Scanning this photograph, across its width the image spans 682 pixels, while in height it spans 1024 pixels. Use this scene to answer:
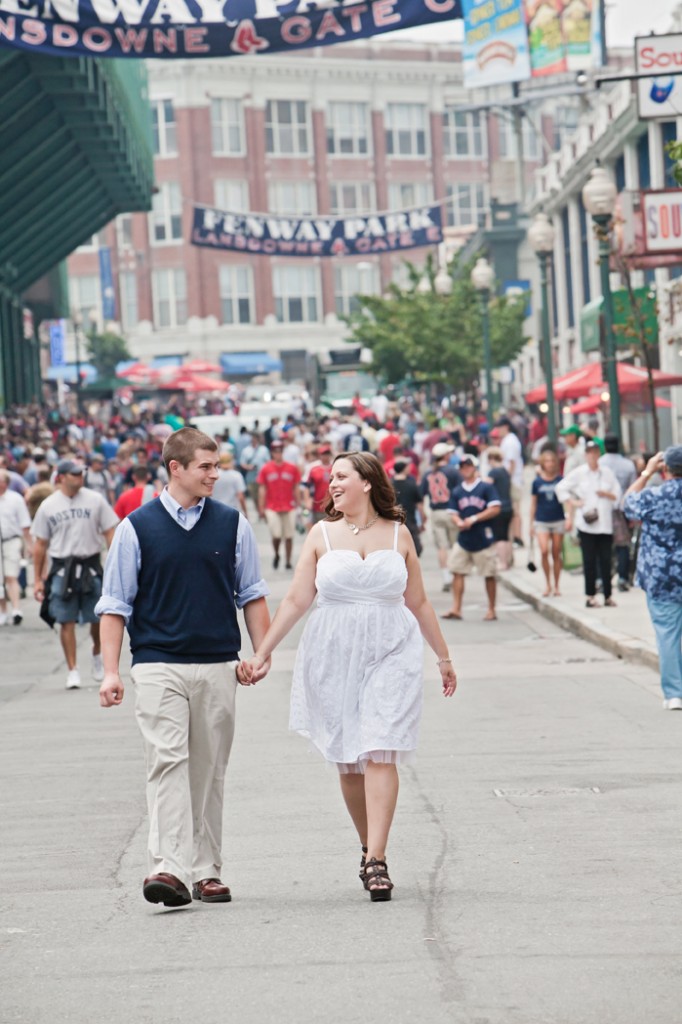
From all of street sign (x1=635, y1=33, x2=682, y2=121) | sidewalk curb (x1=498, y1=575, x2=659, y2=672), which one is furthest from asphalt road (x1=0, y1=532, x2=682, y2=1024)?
street sign (x1=635, y1=33, x2=682, y2=121)

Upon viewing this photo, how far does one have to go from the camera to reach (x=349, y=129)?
97.6 m

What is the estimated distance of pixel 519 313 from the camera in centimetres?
5650

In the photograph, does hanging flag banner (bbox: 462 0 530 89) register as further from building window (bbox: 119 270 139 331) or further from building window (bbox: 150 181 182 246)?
building window (bbox: 119 270 139 331)

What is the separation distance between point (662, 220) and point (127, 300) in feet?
261

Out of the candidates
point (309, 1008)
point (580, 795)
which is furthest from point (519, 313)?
point (309, 1008)

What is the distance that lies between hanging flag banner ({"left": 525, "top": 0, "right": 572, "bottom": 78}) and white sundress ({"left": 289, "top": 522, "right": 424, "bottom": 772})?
5402cm

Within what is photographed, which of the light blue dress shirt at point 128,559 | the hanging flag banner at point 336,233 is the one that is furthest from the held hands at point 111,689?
the hanging flag banner at point 336,233

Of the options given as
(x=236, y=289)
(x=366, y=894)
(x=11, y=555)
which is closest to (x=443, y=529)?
(x=11, y=555)

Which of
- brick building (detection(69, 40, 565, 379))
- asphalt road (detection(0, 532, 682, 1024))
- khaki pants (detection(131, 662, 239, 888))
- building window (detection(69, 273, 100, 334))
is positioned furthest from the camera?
building window (detection(69, 273, 100, 334))

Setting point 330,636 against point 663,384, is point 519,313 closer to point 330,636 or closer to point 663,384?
point 663,384

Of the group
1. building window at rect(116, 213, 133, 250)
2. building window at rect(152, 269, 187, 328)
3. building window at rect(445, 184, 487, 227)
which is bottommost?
building window at rect(152, 269, 187, 328)

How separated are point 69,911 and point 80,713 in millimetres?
6708

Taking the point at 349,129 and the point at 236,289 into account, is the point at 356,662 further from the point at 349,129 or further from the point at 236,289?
the point at 349,129

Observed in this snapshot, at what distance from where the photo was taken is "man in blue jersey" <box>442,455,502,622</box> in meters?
20.2
